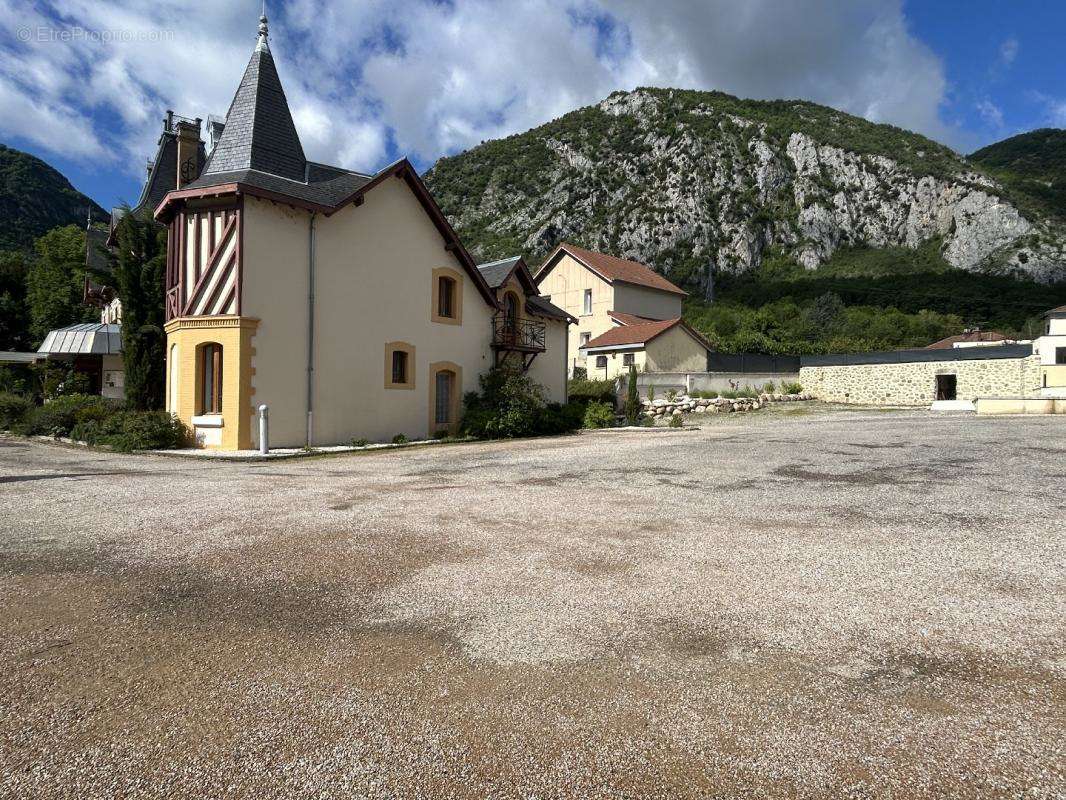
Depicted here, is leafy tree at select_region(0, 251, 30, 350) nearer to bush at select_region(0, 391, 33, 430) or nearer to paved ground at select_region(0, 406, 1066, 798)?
bush at select_region(0, 391, 33, 430)

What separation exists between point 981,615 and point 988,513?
3550 mm

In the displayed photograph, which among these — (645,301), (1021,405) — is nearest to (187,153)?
(645,301)

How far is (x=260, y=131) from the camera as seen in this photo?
1730cm

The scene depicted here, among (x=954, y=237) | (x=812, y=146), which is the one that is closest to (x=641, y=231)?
(x=812, y=146)

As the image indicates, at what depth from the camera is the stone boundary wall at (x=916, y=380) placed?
26.6 metres

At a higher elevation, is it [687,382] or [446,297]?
[446,297]

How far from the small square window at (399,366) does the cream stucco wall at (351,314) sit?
39 centimetres

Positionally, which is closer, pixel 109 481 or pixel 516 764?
pixel 516 764

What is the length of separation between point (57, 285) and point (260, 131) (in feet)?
117

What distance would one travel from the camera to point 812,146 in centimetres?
9412

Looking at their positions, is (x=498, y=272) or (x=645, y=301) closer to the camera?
(x=498, y=272)

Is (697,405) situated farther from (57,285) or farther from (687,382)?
(57,285)

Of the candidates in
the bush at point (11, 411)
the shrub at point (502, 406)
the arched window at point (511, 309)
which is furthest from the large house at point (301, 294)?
the bush at point (11, 411)

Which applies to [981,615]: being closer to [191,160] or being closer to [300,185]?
[300,185]
